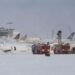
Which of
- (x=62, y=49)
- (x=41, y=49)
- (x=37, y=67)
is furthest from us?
(x=62, y=49)

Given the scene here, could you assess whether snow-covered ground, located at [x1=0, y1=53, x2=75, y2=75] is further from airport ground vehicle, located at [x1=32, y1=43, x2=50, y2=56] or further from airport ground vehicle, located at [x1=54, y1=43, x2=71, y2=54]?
airport ground vehicle, located at [x1=54, y1=43, x2=71, y2=54]

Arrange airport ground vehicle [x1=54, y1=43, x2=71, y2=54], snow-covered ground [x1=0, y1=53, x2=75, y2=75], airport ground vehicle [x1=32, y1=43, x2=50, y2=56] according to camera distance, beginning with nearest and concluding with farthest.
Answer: snow-covered ground [x1=0, y1=53, x2=75, y2=75] → airport ground vehicle [x1=32, y1=43, x2=50, y2=56] → airport ground vehicle [x1=54, y1=43, x2=71, y2=54]

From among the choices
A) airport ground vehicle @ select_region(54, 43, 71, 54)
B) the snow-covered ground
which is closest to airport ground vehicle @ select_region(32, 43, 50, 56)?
airport ground vehicle @ select_region(54, 43, 71, 54)

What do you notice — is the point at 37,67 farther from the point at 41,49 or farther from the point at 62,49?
the point at 62,49

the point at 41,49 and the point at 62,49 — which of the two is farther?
the point at 62,49

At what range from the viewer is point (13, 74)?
8.26 m

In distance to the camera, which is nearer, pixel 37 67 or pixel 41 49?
pixel 37 67

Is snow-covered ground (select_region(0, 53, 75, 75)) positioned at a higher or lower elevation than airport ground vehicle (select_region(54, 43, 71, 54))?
lower

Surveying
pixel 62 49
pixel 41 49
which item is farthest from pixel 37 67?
pixel 62 49

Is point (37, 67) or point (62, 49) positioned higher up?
point (62, 49)

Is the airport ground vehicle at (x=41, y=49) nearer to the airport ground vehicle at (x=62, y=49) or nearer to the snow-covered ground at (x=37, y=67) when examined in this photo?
the airport ground vehicle at (x=62, y=49)

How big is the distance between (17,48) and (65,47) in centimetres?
396

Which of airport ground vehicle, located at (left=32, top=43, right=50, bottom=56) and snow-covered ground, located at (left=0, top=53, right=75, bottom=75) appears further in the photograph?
airport ground vehicle, located at (left=32, top=43, right=50, bottom=56)

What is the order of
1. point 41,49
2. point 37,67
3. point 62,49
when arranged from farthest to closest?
point 62,49 → point 41,49 → point 37,67
